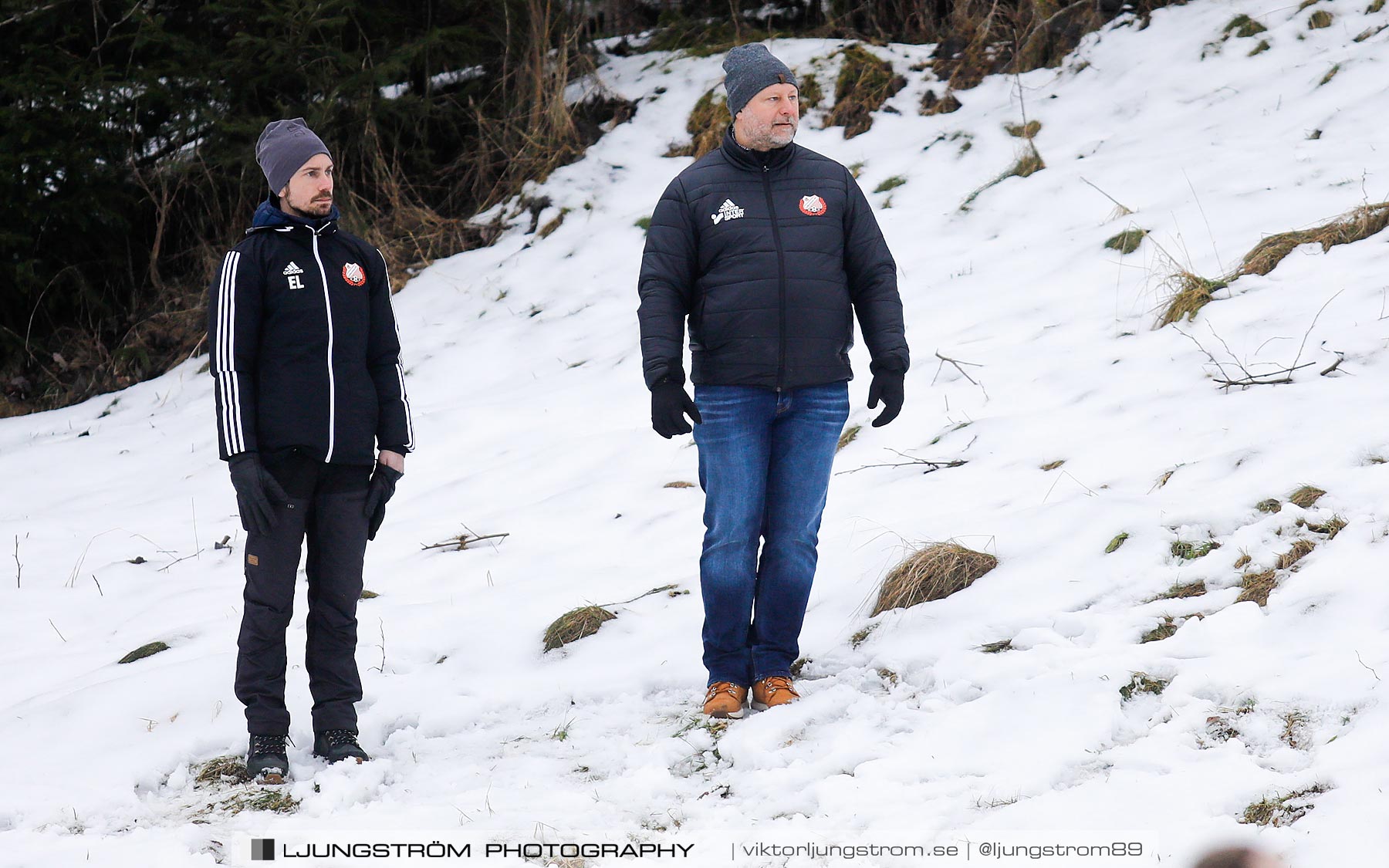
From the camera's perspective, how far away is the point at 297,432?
131 inches

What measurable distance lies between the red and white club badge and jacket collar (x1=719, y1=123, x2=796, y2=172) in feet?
3.82

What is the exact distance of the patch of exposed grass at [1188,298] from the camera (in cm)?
549

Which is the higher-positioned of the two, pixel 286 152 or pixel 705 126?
pixel 286 152

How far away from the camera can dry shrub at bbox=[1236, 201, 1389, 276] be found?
5559 millimetres

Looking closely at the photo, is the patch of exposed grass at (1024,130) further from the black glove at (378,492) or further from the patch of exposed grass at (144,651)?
the patch of exposed grass at (144,651)

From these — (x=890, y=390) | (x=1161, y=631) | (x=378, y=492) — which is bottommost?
(x=1161, y=631)

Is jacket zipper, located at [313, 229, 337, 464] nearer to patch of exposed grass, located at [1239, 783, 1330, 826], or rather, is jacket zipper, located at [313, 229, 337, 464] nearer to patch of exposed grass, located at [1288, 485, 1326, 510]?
patch of exposed grass, located at [1239, 783, 1330, 826]

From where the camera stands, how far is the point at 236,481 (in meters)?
3.24

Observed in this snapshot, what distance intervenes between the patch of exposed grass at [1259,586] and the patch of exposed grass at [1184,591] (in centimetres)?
11

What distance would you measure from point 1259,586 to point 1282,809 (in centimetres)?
105

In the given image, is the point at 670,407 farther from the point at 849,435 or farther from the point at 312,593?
the point at 849,435

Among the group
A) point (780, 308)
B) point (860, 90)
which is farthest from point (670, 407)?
point (860, 90)

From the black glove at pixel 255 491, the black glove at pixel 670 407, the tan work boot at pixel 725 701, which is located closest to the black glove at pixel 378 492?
the black glove at pixel 255 491

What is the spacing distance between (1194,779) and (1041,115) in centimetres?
699
